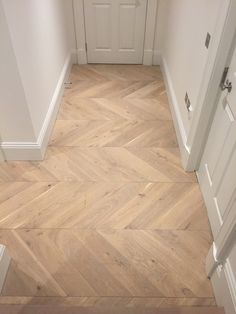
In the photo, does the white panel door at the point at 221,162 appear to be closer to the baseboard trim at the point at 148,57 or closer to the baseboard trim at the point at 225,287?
the baseboard trim at the point at 225,287

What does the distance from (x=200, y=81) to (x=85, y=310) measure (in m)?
1.60

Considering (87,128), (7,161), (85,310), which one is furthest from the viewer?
(87,128)

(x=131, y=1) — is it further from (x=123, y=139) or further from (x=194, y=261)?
(x=194, y=261)

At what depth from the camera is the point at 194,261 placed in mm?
1662

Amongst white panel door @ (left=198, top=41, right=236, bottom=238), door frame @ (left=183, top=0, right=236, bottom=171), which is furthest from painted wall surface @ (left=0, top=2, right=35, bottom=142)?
white panel door @ (left=198, top=41, right=236, bottom=238)

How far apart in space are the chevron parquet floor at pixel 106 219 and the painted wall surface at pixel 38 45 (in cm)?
40

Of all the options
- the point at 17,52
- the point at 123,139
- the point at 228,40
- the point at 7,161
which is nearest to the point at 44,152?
the point at 7,161

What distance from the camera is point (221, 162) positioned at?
5.41 ft

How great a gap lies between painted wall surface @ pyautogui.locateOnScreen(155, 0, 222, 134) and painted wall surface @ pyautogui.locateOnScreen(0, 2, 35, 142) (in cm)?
126

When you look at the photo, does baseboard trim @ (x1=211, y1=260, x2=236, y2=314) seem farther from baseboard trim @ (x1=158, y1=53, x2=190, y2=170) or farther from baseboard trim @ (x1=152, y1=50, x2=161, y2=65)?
baseboard trim @ (x1=152, y1=50, x2=161, y2=65)

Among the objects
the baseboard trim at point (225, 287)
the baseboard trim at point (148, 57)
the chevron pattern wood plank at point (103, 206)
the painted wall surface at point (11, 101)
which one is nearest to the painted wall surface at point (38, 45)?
the painted wall surface at point (11, 101)

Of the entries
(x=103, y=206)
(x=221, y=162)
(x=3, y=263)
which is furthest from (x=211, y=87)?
(x=3, y=263)

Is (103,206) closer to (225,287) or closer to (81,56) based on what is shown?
(225,287)

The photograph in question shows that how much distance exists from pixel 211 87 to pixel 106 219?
3.72ft
